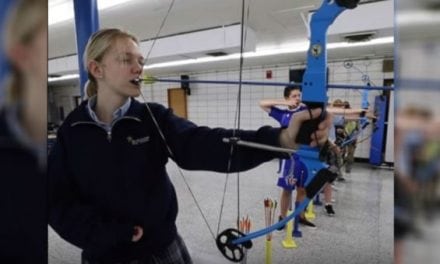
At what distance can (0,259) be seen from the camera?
0.30m

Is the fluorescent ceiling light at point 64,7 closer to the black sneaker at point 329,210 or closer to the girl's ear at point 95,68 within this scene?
the girl's ear at point 95,68

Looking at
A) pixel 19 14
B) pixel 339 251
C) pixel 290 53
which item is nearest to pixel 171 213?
pixel 19 14

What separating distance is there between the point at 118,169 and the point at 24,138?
0.32m

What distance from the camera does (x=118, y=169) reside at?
603 millimetres

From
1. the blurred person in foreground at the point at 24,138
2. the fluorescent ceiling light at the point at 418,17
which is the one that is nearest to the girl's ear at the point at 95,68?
the blurred person in foreground at the point at 24,138

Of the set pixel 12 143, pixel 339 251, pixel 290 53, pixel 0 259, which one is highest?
pixel 290 53

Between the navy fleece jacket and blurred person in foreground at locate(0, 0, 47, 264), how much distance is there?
27 cm

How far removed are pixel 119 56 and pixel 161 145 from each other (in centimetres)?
21

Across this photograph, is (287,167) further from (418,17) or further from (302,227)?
(418,17)

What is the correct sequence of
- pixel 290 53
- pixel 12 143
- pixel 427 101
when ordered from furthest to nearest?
pixel 290 53
pixel 12 143
pixel 427 101

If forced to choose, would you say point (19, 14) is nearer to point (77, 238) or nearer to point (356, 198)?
point (77, 238)

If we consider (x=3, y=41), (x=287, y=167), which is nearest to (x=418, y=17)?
(x=3, y=41)

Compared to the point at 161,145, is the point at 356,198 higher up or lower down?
lower down

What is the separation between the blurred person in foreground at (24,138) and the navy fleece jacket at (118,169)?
0.27 m
